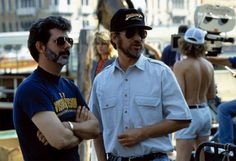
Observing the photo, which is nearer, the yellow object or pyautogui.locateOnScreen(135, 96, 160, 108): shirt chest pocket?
pyautogui.locateOnScreen(135, 96, 160, 108): shirt chest pocket

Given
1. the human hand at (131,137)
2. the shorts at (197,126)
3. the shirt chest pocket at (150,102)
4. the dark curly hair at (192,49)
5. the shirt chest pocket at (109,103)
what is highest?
the shirt chest pocket at (150,102)

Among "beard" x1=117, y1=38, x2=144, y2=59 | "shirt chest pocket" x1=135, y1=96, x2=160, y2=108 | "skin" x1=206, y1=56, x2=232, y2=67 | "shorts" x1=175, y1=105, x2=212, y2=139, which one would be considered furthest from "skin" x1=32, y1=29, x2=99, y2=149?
"skin" x1=206, y1=56, x2=232, y2=67

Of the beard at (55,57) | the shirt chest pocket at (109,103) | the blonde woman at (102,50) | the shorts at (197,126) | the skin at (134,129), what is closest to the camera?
the beard at (55,57)

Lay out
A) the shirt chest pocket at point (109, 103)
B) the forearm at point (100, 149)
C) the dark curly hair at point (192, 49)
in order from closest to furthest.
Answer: the shirt chest pocket at point (109, 103)
the forearm at point (100, 149)
the dark curly hair at point (192, 49)

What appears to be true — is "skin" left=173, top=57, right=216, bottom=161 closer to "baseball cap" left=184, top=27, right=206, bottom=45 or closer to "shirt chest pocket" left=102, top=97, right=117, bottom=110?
"baseball cap" left=184, top=27, right=206, bottom=45

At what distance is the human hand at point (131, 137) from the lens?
3.33 metres

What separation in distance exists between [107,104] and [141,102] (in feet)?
0.75

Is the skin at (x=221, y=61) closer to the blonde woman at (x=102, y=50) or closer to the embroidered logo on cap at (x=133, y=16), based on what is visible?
the blonde woman at (x=102, y=50)

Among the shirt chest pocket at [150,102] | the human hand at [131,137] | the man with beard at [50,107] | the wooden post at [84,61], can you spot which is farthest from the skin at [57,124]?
the wooden post at [84,61]

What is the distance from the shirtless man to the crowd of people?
2.08 m

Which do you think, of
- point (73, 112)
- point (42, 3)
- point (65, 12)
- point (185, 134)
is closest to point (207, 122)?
point (185, 134)

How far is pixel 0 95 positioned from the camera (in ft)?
49.7

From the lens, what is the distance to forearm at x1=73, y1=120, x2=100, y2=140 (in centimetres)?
309

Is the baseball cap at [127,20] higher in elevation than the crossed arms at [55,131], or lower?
higher
